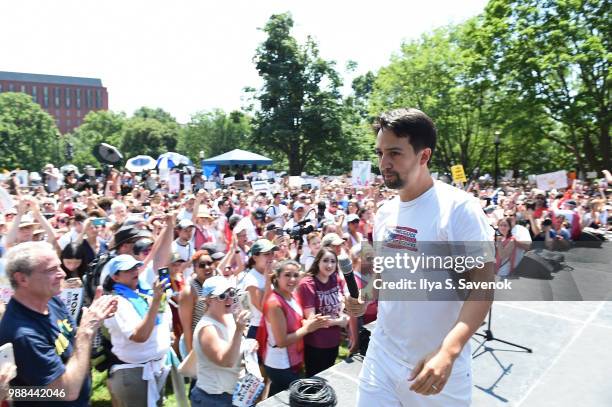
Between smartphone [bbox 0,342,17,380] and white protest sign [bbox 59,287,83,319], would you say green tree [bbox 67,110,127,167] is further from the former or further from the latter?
smartphone [bbox 0,342,17,380]

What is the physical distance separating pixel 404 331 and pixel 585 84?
28.7 m

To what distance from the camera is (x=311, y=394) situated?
354 centimetres

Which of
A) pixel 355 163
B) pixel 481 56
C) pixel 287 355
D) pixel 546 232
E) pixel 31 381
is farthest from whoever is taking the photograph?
pixel 481 56

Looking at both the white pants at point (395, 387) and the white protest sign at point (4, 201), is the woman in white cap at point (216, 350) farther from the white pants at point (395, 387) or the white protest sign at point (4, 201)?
the white protest sign at point (4, 201)

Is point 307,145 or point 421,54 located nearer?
point 421,54

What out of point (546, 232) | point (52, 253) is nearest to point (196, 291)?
point (52, 253)

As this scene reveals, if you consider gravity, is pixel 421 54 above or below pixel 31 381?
above

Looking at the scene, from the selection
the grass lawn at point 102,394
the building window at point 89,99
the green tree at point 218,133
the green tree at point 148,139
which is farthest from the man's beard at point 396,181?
the building window at point 89,99

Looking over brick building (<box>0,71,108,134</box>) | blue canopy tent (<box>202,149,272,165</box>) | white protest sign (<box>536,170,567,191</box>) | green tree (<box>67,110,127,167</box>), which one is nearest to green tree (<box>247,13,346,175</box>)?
blue canopy tent (<box>202,149,272,165</box>)

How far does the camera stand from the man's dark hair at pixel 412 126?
2.27 metres

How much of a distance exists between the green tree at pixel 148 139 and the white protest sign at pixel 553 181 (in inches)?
2833

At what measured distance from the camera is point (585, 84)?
83.4 feet

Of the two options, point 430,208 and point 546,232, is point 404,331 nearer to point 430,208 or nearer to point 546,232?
point 430,208

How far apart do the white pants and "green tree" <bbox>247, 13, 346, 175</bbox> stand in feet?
126
